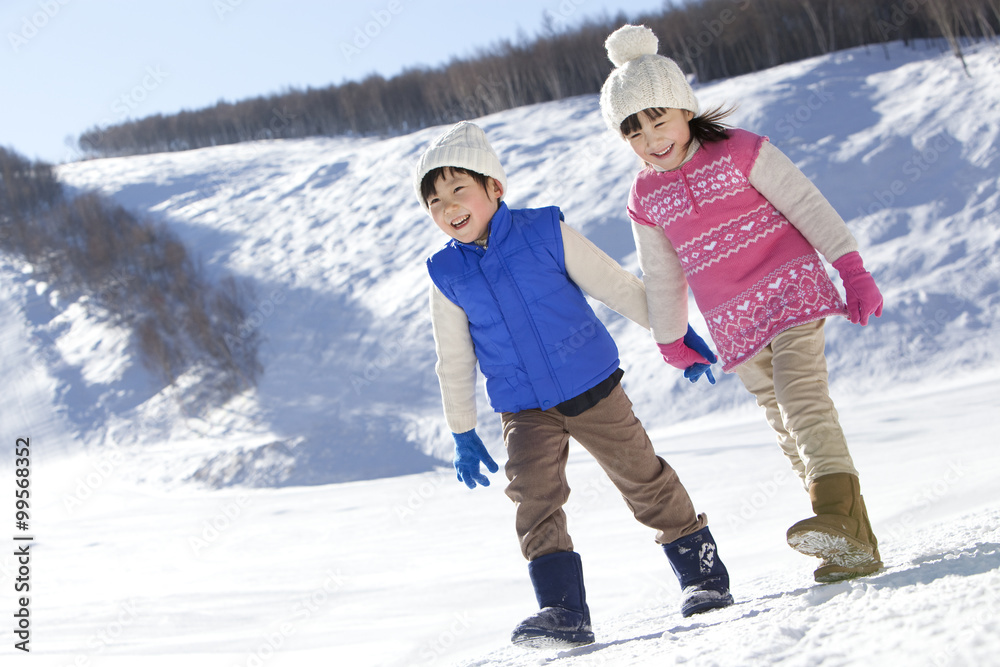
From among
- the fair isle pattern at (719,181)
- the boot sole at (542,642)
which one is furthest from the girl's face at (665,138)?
the boot sole at (542,642)

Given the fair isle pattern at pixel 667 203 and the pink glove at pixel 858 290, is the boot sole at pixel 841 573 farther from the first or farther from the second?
the fair isle pattern at pixel 667 203

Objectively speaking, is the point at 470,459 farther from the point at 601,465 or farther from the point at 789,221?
the point at 789,221

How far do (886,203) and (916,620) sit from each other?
10.1 metres

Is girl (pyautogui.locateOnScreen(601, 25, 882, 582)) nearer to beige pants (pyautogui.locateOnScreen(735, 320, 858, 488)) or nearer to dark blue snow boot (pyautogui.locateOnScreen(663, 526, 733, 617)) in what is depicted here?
beige pants (pyautogui.locateOnScreen(735, 320, 858, 488))

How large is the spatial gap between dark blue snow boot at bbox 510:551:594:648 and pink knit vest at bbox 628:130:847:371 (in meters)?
0.79

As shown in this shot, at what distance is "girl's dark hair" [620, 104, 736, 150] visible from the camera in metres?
2.23

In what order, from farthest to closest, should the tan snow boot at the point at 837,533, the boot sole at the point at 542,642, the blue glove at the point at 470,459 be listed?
the blue glove at the point at 470,459, the boot sole at the point at 542,642, the tan snow boot at the point at 837,533

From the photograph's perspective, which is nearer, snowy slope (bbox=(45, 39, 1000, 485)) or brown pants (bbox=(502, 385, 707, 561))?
brown pants (bbox=(502, 385, 707, 561))

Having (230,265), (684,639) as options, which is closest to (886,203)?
(684,639)

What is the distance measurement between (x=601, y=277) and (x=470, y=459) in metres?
0.68

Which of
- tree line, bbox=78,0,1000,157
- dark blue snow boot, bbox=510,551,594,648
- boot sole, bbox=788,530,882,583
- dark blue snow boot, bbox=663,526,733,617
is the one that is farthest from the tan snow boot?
tree line, bbox=78,0,1000,157

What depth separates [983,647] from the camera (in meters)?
0.95

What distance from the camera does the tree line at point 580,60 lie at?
20.6 metres

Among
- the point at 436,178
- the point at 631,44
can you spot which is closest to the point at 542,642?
the point at 436,178
